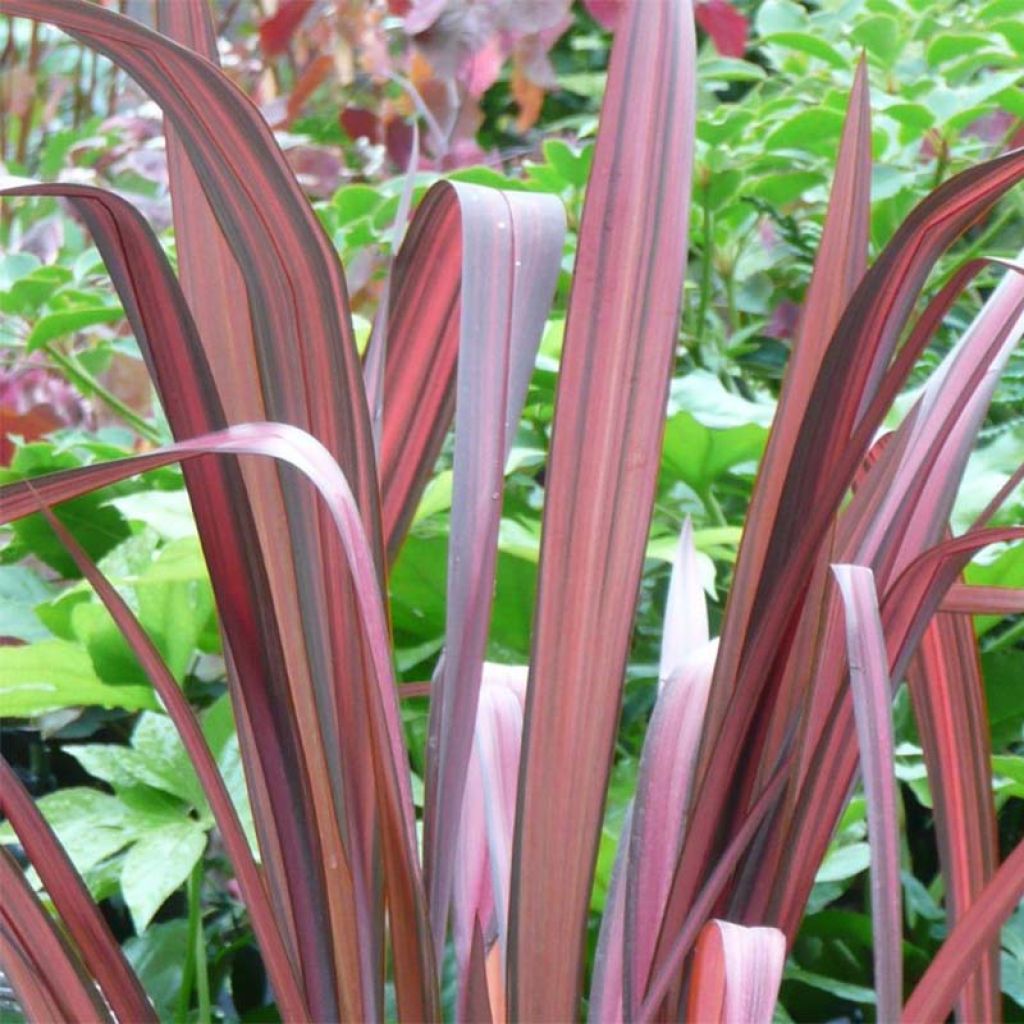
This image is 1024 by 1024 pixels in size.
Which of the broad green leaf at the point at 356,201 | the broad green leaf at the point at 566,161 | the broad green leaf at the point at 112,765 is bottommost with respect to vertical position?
the broad green leaf at the point at 112,765

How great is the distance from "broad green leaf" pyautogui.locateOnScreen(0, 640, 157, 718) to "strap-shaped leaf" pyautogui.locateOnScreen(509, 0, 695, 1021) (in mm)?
347

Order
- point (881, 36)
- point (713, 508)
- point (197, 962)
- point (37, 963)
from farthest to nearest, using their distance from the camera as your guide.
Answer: point (881, 36) → point (713, 508) → point (197, 962) → point (37, 963)

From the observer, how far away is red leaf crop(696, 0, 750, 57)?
5.37 feet

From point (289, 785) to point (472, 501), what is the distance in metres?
0.15

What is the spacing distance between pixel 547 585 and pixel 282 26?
4.39ft

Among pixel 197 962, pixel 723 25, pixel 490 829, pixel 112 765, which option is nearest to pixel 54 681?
pixel 112 765

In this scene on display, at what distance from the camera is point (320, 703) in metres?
0.61

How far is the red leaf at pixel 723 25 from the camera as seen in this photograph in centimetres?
164

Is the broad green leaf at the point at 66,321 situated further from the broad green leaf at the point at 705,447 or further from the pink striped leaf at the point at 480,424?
the pink striped leaf at the point at 480,424

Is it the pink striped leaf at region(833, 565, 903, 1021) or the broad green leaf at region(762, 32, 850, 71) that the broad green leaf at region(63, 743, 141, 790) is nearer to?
the pink striped leaf at region(833, 565, 903, 1021)

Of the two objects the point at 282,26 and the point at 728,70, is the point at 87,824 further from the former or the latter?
the point at 282,26

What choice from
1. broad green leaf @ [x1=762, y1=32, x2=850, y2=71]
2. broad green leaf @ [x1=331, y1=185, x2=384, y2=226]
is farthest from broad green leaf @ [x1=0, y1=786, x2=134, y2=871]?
broad green leaf @ [x1=762, y1=32, x2=850, y2=71]

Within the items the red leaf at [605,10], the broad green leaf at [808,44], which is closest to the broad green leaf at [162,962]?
the broad green leaf at [808,44]

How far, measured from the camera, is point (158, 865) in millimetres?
781
